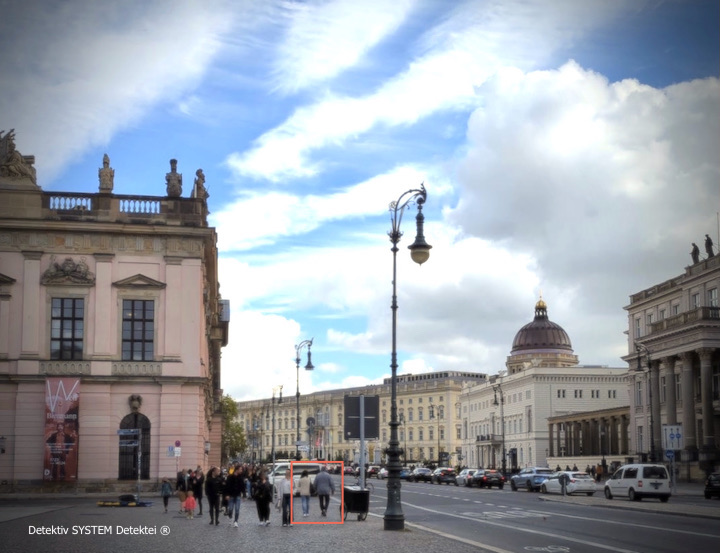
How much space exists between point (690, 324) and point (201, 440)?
147 ft

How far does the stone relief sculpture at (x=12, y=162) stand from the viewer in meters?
53.2

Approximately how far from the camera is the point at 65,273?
172ft

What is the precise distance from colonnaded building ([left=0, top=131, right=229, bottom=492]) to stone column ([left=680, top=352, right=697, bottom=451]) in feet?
149

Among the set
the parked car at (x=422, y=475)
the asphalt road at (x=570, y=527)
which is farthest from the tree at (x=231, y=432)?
the asphalt road at (x=570, y=527)

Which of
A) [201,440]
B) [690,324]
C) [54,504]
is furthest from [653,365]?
[54,504]

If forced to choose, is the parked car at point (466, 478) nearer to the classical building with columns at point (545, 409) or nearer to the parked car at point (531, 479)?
the parked car at point (531, 479)

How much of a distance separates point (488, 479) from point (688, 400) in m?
19.1

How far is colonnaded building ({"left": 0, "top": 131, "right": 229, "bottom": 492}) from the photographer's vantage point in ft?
168

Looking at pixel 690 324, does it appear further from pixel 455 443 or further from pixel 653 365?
pixel 455 443

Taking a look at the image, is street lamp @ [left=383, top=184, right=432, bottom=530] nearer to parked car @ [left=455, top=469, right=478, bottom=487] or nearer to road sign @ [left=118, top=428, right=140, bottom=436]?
road sign @ [left=118, top=428, right=140, bottom=436]

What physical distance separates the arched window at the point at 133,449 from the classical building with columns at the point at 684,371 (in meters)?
40.1

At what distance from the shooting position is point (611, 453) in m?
112

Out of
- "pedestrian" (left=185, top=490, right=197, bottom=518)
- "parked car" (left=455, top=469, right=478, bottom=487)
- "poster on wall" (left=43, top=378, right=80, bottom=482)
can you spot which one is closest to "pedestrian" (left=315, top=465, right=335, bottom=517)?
"pedestrian" (left=185, top=490, right=197, bottom=518)

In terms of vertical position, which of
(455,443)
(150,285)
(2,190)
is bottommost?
(455,443)
